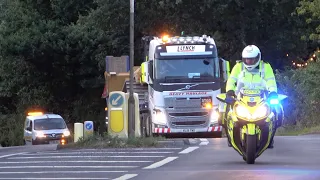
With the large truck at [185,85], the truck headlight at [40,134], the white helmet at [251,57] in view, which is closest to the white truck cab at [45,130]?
the truck headlight at [40,134]

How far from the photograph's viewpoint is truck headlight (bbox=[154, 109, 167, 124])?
26562mm

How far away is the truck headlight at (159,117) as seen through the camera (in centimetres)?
2656

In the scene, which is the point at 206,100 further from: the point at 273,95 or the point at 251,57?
the point at 273,95

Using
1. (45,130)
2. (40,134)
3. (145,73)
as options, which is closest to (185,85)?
(145,73)

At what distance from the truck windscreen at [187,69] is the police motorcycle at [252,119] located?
13.4 m

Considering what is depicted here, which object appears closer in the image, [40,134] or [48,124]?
[40,134]

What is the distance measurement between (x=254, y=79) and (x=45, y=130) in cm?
2472

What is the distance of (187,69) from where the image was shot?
26375 mm

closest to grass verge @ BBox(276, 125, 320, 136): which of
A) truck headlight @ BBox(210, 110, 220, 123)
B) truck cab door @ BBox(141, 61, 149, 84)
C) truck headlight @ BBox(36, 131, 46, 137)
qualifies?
truck headlight @ BBox(210, 110, 220, 123)

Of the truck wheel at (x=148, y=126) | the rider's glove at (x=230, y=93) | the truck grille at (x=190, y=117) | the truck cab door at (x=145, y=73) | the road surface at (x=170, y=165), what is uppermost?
the truck cab door at (x=145, y=73)

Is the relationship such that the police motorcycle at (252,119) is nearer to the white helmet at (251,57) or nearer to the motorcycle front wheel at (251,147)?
the motorcycle front wheel at (251,147)

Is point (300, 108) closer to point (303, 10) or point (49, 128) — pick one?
point (303, 10)

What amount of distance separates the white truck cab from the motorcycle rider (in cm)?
2311

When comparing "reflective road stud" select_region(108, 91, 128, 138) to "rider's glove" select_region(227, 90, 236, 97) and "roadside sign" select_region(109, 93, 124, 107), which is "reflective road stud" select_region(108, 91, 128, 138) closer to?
"roadside sign" select_region(109, 93, 124, 107)
